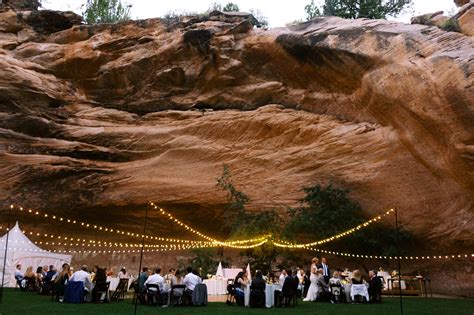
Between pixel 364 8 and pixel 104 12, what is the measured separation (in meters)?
15.4

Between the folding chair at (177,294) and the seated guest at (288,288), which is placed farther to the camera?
the seated guest at (288,288)

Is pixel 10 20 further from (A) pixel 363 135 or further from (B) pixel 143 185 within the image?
(A) pixel 363 135

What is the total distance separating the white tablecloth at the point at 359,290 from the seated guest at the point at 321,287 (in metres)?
0.66

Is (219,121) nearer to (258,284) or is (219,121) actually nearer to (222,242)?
(222,242)

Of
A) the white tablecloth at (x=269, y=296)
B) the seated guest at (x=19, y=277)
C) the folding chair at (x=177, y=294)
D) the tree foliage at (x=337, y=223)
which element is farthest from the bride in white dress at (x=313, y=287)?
the seated guest at (x=19, y=277)

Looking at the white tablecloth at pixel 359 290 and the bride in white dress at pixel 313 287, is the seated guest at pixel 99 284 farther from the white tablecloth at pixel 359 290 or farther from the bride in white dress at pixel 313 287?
the white tablecloth at pixel 359 290

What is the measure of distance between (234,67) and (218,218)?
20.8 feet

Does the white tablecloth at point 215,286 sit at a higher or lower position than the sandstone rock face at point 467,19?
lower

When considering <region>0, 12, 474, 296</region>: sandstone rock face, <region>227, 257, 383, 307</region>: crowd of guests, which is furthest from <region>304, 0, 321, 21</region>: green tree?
<region>227, 257, 383, 307</region>: crowd of guests

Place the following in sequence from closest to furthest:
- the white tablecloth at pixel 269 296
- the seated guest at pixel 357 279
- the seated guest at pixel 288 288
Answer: the white tablecloth at pixel 269 296 → the seated guest at pixel 288 288 → the seated guest at pixel 357 279

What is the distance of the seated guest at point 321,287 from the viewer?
42.7 ft

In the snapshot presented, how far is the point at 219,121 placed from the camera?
19750 millimetres

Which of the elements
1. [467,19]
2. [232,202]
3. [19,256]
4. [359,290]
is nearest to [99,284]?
[359,290]

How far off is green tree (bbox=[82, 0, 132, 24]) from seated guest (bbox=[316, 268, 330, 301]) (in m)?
21.8
